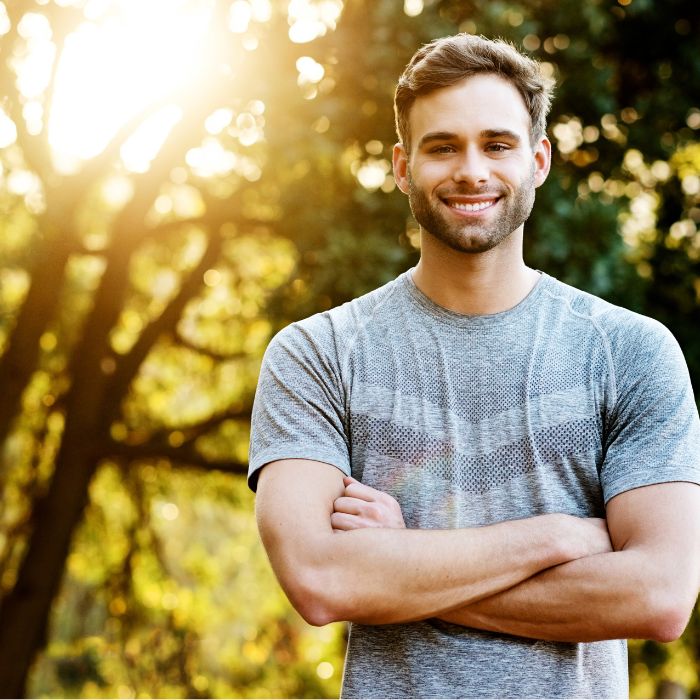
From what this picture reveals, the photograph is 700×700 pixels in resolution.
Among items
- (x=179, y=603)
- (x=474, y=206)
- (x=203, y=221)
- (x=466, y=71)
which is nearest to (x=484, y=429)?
(x=474, y=206)

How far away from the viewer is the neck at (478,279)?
2615 millimetres

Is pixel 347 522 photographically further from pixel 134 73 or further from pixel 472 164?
pixel 134 73

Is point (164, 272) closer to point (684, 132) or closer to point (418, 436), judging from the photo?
point (684, 132)

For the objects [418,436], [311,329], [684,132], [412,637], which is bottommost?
[412,637]

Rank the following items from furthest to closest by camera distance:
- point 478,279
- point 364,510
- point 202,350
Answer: point 202,350 → point 478,279 → point 364,510

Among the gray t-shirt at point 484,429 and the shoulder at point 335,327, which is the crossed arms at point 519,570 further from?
the shoulder at point 335,327

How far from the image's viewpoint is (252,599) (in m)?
13.0

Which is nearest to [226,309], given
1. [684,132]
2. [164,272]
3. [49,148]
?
[164,272]

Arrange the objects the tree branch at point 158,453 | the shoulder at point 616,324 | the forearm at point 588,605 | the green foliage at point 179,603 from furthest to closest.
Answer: the green foliage at point 179,603, the tree branch at point 158,453, the shoulder at point 616,324, the forearm at point 588,605

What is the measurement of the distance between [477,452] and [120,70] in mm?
5384

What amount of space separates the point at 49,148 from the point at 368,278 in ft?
8.39

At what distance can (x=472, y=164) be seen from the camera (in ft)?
8.32

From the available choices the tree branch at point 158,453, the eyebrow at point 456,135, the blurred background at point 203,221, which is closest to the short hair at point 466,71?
the eyebrow at point 456,135

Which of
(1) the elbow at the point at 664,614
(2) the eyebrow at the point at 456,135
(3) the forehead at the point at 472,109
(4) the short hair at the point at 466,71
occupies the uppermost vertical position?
(4) the short hair at the point at 466,71
